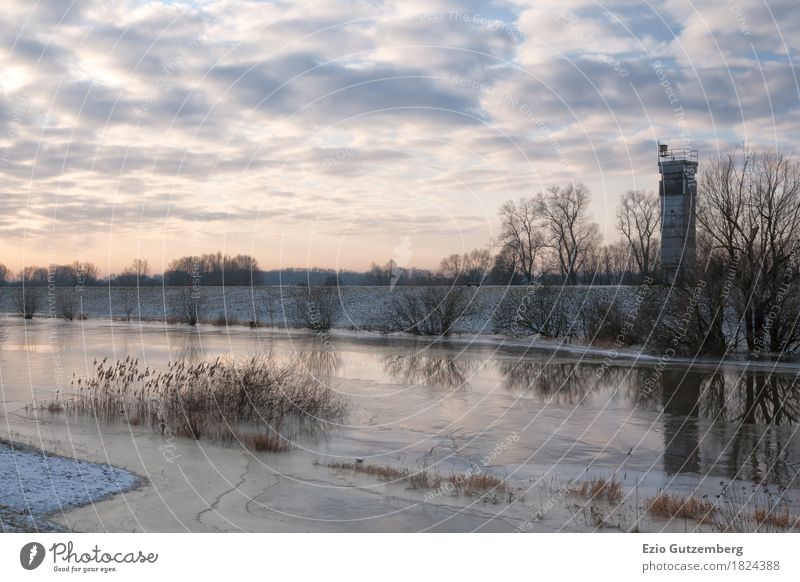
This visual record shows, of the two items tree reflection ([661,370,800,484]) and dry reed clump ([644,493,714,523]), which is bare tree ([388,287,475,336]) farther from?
dry reed clump ([644,493,714,523])

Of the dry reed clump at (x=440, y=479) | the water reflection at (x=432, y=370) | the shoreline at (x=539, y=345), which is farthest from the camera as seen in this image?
the shoreline at (x=539, y=345)

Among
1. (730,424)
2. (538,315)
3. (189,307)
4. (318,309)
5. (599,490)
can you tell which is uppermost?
(189,307)

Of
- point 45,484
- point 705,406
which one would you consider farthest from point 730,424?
point 45,484

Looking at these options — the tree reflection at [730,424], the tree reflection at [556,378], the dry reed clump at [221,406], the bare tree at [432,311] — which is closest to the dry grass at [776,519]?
the tree reflection at [730,424]

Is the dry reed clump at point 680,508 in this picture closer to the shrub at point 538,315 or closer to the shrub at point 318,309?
the shrub at point 538,315

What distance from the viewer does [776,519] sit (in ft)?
37.3

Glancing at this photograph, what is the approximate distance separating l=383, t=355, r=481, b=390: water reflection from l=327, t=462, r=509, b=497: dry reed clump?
Answer: 1283cm

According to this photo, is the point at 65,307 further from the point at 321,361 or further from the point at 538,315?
the point at 538,315

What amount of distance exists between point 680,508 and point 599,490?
1.46 metres

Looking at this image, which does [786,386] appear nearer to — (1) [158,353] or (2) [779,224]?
(2) [779,224]

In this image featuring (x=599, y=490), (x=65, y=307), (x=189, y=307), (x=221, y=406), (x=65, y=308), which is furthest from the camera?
(x=65, y=307)

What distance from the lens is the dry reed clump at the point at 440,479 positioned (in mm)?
13094

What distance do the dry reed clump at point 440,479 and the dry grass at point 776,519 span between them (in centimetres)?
417

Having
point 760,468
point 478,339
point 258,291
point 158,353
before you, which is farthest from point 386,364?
point 258,291
